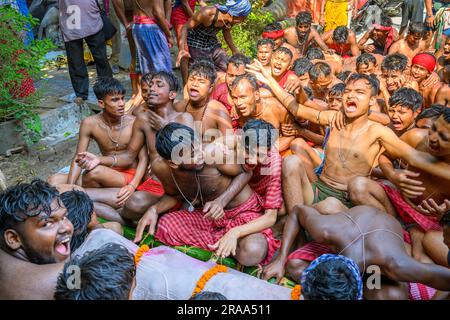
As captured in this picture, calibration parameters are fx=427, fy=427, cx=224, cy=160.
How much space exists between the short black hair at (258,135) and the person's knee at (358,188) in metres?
0.66

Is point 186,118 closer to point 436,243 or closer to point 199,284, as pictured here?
point 199,284

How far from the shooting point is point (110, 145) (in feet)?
13.0

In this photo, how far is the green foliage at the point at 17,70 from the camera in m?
4.80

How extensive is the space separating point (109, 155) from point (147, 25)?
1.96 meters

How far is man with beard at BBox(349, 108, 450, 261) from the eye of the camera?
283cm

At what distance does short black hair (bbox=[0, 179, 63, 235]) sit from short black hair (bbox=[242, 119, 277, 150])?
1381 millimetres

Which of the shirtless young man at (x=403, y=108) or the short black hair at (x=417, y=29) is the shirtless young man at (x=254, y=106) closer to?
the shirtless young man at (x=403, y=108)

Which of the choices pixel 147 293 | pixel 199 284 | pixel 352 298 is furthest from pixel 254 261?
pixel 352 298

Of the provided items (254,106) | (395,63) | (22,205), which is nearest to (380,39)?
(395,63)

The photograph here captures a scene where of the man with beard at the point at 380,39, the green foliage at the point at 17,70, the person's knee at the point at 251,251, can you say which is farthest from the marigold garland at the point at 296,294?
the man with beard at the point at 380,39

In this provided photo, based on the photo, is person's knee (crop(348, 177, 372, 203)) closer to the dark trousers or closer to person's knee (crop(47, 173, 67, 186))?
person's knee (crop(47, 173, 67, 186))

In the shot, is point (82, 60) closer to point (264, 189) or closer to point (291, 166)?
point (264, 189)

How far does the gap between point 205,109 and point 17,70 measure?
2438 mm

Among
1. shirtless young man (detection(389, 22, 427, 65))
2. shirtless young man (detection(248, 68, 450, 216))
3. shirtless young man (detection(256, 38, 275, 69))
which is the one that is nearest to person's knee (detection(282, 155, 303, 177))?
shirtless young man (detection(248, 68, 450, 216))
